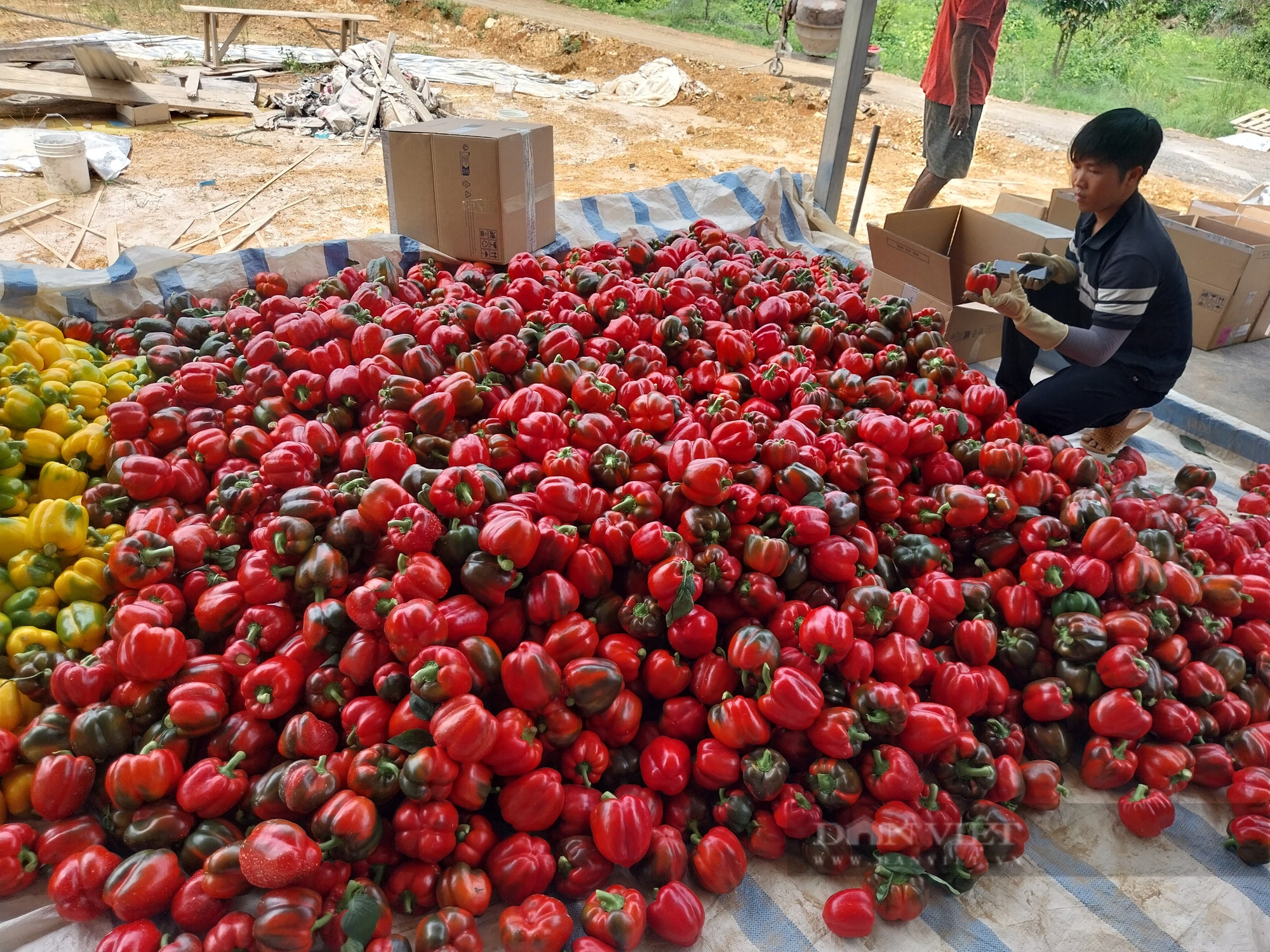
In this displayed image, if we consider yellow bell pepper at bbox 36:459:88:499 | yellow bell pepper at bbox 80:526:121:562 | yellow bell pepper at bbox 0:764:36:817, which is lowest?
yellow bell pepper at bbox 0:764:36:817

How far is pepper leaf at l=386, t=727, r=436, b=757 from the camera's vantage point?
192cm

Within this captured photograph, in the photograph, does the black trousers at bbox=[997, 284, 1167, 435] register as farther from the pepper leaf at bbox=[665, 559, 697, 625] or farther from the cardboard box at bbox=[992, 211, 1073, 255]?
the pepper leaf at bbox=[665, 559, 697, 625]

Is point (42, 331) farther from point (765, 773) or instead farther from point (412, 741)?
point (765, 773)

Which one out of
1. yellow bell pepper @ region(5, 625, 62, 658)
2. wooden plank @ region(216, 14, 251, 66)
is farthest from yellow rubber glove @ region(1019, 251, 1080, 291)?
wooden plank @ region(216, 14, 251, 66)

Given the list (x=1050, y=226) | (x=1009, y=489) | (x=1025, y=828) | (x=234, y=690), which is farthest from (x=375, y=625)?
(x=1050, y=226)

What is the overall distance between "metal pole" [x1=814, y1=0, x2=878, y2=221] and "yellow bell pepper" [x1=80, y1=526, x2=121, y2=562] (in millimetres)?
5053

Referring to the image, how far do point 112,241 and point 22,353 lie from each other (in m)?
4.24

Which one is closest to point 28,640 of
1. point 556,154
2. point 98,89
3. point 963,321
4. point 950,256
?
point 963,321

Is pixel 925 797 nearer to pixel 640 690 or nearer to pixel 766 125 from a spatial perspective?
pixel 640 690

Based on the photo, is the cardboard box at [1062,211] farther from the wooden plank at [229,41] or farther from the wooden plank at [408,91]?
the wooden plank at [229,41]

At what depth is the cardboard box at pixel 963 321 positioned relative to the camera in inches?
162

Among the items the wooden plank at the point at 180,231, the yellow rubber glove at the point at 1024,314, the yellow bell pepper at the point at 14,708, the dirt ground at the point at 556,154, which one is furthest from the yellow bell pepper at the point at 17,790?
the wooden plank at the point at 180,231

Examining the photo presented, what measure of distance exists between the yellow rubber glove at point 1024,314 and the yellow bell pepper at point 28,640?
3502 millimetres


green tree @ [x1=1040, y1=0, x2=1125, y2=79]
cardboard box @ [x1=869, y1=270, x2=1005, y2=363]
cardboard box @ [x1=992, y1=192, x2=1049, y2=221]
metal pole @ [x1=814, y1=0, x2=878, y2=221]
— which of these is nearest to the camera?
cardboard box @ [x1=869, y1=270, x2=1005, y2=363]
